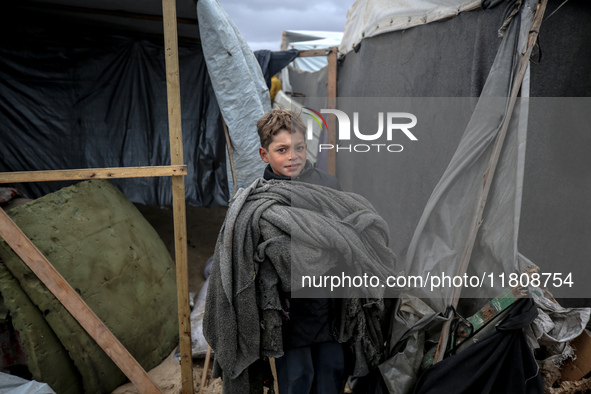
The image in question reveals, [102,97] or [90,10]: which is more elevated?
[90,10]

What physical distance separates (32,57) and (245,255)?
14.1 ft

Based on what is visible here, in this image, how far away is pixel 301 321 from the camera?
1.56 metres

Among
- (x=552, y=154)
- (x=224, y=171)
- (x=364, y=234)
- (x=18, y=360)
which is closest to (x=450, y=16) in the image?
(x=552, y=154)

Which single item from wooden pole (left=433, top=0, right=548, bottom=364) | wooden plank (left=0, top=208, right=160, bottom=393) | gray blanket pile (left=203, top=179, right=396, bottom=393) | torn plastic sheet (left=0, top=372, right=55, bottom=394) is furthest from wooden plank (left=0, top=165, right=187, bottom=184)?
wooden pole (left=433, top=0, right=548, bottom=364)

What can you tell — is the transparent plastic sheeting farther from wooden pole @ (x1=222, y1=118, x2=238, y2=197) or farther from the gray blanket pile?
the gray blanket pile

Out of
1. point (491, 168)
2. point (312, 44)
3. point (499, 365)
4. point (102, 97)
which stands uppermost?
point (312, 44)

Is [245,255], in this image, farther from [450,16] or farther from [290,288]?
[450,16]

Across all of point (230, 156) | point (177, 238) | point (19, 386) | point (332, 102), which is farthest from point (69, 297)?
point (332, 102)

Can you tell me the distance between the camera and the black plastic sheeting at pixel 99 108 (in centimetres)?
407

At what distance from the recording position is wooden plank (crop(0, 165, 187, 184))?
214 cm

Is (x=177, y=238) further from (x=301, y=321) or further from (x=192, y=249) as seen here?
(x=192, y=249)

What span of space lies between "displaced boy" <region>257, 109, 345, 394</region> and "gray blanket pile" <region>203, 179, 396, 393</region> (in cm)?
10

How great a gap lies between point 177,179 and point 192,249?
2651 millimetres

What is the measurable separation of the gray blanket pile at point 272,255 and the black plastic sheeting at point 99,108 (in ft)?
10.9
